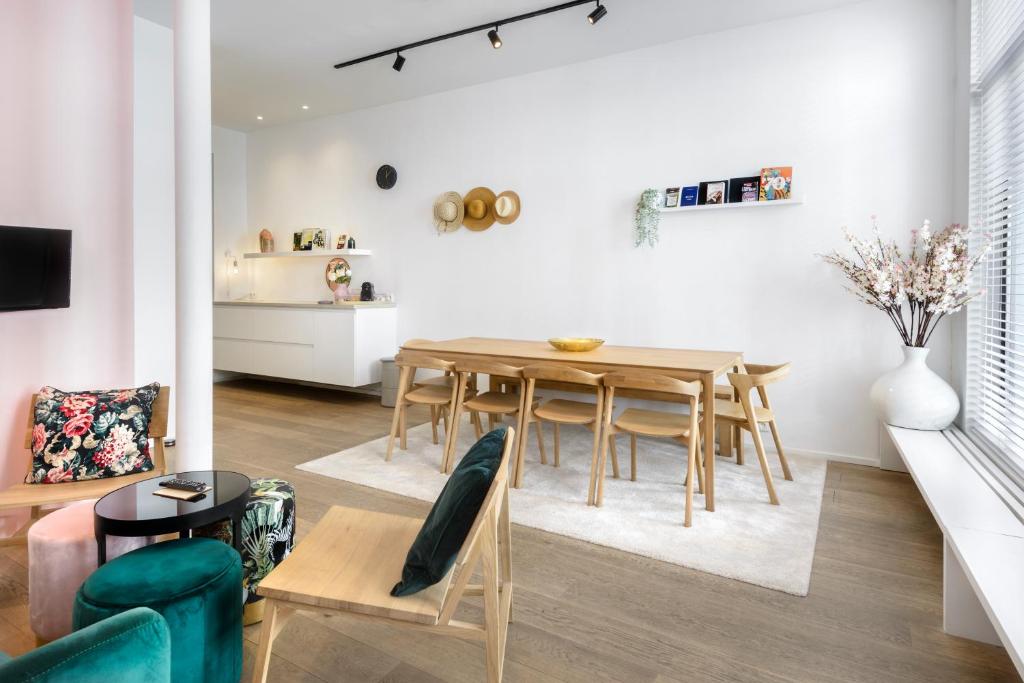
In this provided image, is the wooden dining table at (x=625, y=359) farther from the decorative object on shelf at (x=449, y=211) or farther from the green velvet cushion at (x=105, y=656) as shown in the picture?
the green velvet cushion at (x=105, y=656)

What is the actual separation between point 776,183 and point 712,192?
0.42m

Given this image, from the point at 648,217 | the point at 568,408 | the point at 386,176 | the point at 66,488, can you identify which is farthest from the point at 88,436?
the point at 386,176

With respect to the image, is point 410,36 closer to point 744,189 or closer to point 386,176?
point 386,176

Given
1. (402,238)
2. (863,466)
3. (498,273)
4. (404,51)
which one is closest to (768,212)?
(863,466)

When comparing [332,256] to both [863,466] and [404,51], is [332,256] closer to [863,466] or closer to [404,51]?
[404,51]

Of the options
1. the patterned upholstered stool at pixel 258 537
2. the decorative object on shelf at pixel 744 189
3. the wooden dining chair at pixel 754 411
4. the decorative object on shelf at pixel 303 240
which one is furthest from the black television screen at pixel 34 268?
the decorative object on shelf at pixel 744 189

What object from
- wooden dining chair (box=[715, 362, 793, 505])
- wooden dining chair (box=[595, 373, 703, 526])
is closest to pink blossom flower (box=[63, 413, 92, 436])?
wooden dining chair (box=[595, 373, 703, 526])

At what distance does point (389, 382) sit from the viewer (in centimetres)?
564

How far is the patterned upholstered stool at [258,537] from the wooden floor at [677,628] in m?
0.12

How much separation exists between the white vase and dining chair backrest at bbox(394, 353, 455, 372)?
2525mm

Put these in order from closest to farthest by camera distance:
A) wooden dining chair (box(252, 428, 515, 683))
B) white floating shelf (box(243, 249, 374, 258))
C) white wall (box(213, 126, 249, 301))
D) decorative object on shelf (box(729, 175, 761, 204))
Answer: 1. wooden dining chair (box(252, 428, 515, 683))
2. decorative object on shelf (box(729, 175, 761, 204))
3. white floating shelf (box(243, 249, 374, 258))
4. white wall (box(213, 126, 249, 301))

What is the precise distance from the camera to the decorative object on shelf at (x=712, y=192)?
4.17 meters

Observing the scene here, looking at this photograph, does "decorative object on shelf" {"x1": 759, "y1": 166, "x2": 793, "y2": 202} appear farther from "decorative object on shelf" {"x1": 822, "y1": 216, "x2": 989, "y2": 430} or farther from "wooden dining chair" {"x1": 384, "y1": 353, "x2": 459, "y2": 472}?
"wooden dining chair" {"x1": 384, "y1": 353, "x2": 459, "y2": 472}

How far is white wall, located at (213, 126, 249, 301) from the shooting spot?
6.74 meters
